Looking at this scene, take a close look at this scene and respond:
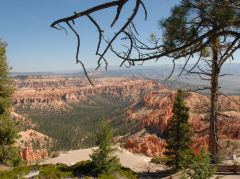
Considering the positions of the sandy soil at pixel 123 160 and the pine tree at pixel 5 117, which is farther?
the sandy soil at pixel 123 160

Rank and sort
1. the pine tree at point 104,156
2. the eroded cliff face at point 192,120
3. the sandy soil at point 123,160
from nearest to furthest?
the pine tree at point 104,156, the eroded cliff face at point 192,120, the sandy soil at point 123,160

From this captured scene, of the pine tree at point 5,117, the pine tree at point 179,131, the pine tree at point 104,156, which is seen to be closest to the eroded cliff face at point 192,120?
the pine tree at point 179,131

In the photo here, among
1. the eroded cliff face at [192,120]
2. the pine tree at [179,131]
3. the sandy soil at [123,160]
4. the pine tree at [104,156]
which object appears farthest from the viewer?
the sandy soil at [123,160]

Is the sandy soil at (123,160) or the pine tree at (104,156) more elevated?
the pine tree at (104,156)

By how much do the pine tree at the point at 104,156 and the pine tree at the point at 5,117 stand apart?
5.22m

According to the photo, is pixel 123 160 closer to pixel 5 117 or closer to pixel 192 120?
pixel 5 117

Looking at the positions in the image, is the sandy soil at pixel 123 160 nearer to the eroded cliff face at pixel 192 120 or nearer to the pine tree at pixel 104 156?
the eroded cliff face at pixel 192 120

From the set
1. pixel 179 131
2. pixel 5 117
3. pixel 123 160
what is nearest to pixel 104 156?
pixel 5 117

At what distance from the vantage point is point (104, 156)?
18609 millimetres

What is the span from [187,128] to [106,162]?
289 inches

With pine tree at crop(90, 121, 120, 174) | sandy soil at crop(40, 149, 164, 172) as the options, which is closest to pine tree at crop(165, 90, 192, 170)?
sandy soil at crop(40, 149, 164, 172)

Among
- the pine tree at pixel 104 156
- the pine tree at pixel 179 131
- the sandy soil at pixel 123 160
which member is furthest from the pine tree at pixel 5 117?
the pine tree at pixel 179 131

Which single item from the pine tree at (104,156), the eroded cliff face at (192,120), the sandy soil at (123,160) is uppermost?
the pine tree at (104,156)

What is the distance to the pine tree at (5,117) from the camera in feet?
67.3
